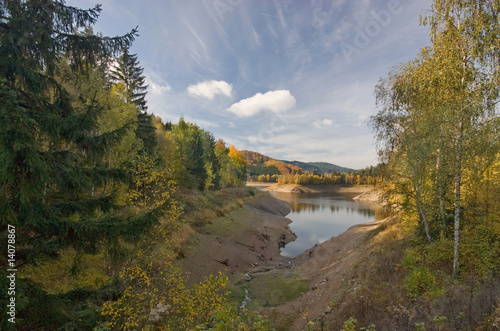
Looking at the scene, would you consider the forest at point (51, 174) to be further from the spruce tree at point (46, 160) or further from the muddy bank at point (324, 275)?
the muddy bank at point (324, 275)

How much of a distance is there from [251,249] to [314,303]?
13600 millimetres

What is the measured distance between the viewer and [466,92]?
940cm

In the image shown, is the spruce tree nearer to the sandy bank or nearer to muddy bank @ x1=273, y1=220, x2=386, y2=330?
muddy bank @ x1=273, y1=220, x2=386, y2=330

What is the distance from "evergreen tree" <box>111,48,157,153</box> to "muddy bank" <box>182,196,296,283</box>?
13.3m

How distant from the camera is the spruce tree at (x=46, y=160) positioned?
13.8ft

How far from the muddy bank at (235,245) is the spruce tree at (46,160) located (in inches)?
398

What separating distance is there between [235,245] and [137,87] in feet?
91.4

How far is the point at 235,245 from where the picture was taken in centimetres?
2480

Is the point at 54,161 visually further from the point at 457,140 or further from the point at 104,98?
the point at 104,98

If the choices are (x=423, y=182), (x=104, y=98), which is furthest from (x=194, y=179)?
(x=423, y=182)

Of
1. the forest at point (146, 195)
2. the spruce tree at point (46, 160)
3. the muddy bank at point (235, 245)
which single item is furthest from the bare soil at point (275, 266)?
the spruce tree at point (46, 160)

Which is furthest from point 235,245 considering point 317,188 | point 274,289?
point 317,188

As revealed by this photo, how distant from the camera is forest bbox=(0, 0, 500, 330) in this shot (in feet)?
15.9

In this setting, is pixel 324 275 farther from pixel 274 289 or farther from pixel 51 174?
pixel 51 174
